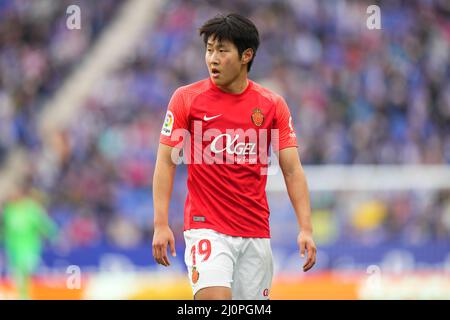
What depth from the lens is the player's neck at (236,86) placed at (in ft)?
19.2

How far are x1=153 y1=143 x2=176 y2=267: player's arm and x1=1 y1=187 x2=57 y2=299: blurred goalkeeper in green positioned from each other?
21.2 feet

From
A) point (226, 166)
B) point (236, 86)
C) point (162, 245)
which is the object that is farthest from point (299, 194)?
point (162, 245)

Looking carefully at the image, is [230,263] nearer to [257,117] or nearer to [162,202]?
[162,202]

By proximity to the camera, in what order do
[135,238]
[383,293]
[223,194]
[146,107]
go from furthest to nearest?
[146,107] < [135,238] < [383,293] < [223,194]

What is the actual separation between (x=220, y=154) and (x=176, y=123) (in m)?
0.31

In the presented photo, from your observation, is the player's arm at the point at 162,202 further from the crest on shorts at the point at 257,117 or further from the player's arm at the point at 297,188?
the player's arm at the point at 297,188

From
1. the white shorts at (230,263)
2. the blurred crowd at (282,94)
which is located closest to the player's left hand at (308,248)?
the white shorts at (230,263)

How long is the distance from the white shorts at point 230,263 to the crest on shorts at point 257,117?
2.23ft

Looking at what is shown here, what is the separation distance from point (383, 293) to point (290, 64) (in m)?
4.74

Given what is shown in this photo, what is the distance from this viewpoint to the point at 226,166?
5.72m

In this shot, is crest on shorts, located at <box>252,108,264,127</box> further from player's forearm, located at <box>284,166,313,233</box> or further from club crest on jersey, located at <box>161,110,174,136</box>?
club crest on jersey, located at <box>161,110,174,136</box>
